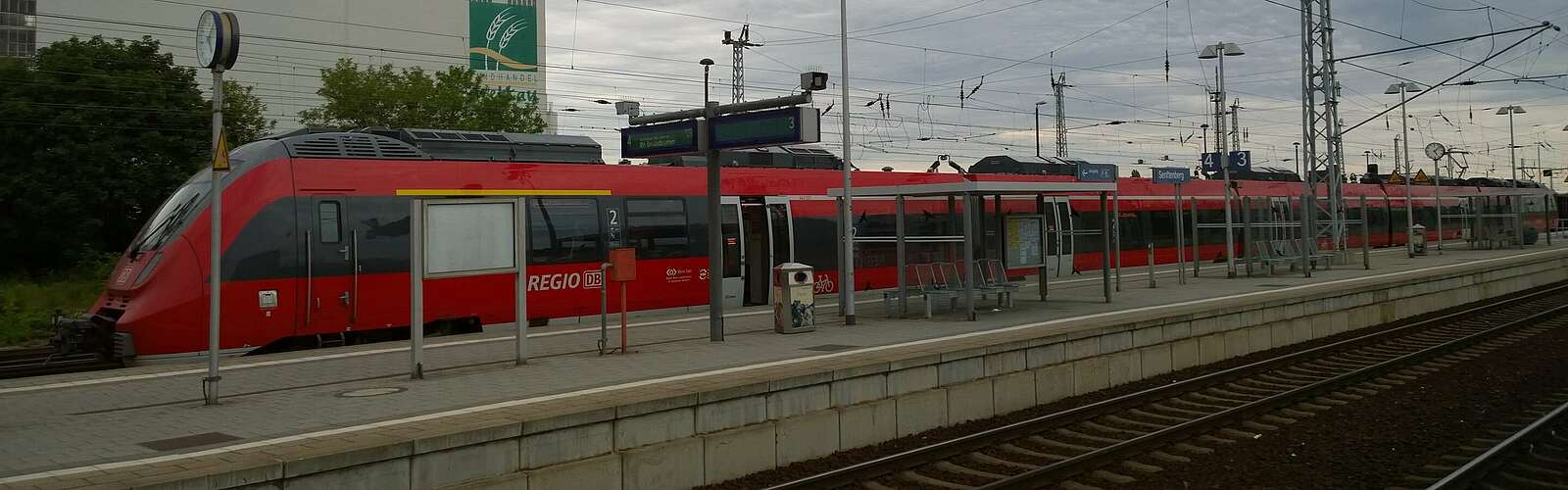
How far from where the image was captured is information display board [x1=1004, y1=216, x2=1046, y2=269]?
57.9 ft

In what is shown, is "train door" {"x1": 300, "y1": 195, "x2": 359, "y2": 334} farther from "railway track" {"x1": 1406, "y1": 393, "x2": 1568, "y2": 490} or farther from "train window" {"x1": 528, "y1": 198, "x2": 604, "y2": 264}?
"railway track" {"x1": 1406, "y1": 393, "x2": 1568, "y2": 490}

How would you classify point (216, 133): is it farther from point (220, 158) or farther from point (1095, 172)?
point (1095, 172)

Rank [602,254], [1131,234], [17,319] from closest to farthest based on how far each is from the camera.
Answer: [602,254] < [17,319] < [1131,234]

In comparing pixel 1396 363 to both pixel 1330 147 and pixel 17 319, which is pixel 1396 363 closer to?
pixel 1330 147

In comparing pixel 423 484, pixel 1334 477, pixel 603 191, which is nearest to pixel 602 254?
pixel 603 191

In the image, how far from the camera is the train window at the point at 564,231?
51.1 feet

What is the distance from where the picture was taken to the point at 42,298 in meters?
24.4

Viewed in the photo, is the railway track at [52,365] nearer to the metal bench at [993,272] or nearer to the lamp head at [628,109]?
the metal bench at [993,272]

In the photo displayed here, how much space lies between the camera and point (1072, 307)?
16.9 meters

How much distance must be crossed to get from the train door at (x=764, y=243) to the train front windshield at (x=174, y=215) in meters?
8.68

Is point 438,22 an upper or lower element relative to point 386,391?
upper

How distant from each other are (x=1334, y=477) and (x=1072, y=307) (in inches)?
327

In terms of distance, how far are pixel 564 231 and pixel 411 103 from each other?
801 inches

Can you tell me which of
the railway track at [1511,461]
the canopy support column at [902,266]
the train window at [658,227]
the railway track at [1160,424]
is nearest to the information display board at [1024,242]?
the canopy support column at [902,266]
